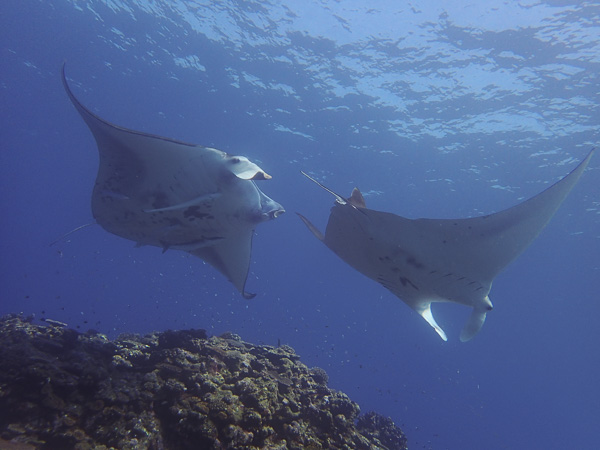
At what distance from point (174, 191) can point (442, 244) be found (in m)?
3.75

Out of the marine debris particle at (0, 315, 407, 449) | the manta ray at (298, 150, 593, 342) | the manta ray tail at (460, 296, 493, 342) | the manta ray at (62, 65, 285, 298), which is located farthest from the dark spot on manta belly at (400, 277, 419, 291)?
the marine debris particle at (0, 315, 407, 449)

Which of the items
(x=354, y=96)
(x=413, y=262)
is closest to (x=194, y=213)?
(x=413, y=262)

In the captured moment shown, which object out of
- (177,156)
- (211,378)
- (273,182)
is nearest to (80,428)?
(211,378)

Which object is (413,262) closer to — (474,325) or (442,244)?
(442,244)

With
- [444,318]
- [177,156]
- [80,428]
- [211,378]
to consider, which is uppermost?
[177,156]

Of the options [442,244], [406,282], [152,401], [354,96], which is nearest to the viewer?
[152,401]

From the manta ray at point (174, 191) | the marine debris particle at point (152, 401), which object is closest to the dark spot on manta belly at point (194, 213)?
the manta ray at point (174, 191)

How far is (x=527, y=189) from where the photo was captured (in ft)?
85.8

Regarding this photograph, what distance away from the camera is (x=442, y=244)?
4266 mm

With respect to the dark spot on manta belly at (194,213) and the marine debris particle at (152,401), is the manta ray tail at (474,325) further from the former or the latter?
the dark spot on manta belly at (194,213)

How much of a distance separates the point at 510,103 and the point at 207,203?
2094 centimetres

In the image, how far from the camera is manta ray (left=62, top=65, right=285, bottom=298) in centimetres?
450

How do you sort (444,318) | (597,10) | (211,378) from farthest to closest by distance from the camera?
(444,318), (597,10), (211,378)

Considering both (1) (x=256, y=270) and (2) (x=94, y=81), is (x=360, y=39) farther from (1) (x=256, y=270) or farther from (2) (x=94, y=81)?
(1) (x=256, y=270)
